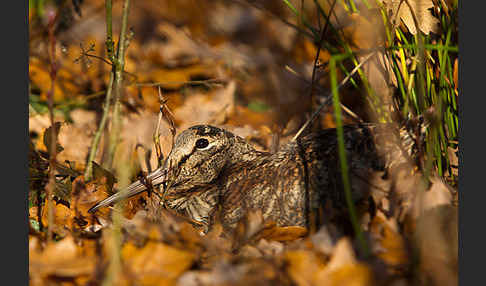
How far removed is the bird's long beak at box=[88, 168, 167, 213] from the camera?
9.55 feet

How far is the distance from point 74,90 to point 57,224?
7.50ft

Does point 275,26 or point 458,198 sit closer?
point 458,198

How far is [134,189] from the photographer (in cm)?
304

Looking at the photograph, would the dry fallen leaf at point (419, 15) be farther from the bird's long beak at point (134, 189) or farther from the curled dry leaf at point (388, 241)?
the bird's long beak at point (134, 189)

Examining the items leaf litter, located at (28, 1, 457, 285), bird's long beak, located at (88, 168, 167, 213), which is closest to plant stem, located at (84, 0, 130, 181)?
leaf litter, located at (28, 1, 457, 285)

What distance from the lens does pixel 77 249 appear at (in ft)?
7.09

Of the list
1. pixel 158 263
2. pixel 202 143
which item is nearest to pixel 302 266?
pixel 158 263

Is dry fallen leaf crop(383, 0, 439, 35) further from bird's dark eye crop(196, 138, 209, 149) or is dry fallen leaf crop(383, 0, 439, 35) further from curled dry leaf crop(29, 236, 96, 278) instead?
curled dry leaf crop(29, 236, 96, 278)

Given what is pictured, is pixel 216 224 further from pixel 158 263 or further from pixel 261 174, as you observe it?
pixel 158 263

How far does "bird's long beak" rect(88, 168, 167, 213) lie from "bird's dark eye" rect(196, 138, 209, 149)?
0.93ft

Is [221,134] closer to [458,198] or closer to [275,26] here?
[458,198]

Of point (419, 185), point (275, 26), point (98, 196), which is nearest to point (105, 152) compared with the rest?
point (98, 196)

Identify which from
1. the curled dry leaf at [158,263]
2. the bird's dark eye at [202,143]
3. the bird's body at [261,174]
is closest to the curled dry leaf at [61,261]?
the curled dry leaf at [158,263]

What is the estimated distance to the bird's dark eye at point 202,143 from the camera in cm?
312
